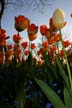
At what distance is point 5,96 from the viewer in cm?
Result: 368

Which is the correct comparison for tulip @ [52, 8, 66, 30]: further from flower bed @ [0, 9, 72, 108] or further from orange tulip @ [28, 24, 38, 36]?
orange tulip @ [28, 24, 38, 36]

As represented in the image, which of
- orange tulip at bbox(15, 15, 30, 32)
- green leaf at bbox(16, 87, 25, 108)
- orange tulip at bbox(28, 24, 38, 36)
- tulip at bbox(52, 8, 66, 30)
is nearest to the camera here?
tulip at bbox(52, 8, 66, 30)

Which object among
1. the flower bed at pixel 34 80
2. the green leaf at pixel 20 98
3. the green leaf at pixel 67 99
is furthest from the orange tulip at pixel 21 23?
the green leaf at pixel 67 99

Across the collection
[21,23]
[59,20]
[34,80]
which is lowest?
[34,80]

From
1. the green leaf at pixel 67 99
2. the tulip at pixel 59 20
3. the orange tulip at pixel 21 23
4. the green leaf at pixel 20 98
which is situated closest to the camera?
the tulip at pixel 59 20

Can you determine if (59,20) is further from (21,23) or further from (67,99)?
(21,23)

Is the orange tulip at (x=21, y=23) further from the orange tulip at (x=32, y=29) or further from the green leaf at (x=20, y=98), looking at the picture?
the green leaf at (x=20, y=98)

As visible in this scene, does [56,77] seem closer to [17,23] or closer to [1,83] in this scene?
[1,83]

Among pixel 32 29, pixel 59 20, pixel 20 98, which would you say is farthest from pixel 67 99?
pixel 32 29

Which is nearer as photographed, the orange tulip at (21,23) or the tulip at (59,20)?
the tulip at (59,20)

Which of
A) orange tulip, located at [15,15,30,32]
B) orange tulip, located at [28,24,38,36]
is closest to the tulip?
orange tulip, located at [15,15,30,32]

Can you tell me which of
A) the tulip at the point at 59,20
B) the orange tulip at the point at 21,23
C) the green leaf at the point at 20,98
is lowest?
the green leaf at the point at 20,98

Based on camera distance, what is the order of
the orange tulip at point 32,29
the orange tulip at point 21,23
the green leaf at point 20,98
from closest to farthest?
the green leaf at point 20,98, the orange tulip at point 21,23, the orange tulip at point 32,29

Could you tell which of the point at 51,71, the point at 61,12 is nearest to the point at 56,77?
the point at 51,71
